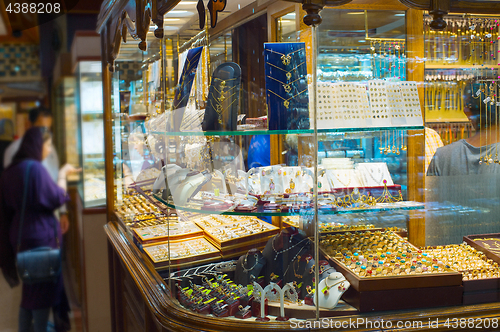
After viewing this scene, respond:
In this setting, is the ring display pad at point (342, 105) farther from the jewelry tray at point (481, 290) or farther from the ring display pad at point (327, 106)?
the jewelry tray at point (481, 290)

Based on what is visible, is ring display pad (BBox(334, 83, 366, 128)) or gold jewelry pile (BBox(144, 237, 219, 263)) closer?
ring display pad (BBox(334, 83, 366, 128))

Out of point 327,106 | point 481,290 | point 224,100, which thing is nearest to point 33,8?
point 224,100

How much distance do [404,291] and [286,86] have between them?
79 centimetres

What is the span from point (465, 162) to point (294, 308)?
Answer: 88 cm

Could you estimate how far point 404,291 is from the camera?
1.26 meters

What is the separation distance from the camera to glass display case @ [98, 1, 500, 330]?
129 cm

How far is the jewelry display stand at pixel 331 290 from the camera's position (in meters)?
1.25

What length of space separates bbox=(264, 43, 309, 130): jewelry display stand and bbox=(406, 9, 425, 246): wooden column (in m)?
0.44

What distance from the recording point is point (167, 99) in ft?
5.52

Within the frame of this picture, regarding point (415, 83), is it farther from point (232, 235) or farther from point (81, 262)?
point (81, 262)

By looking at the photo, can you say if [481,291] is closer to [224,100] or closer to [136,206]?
[224,100]

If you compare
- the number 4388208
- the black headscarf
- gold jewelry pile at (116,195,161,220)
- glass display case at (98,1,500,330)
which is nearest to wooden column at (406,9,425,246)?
glass display case at (98,1,500,330)

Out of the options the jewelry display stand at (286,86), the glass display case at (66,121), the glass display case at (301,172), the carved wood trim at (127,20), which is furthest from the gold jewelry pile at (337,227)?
the glass display case at (66,121)

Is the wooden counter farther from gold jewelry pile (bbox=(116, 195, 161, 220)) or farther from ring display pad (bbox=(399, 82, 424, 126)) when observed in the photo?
ring display pad (bbox=(399, 82, 424, 126))
